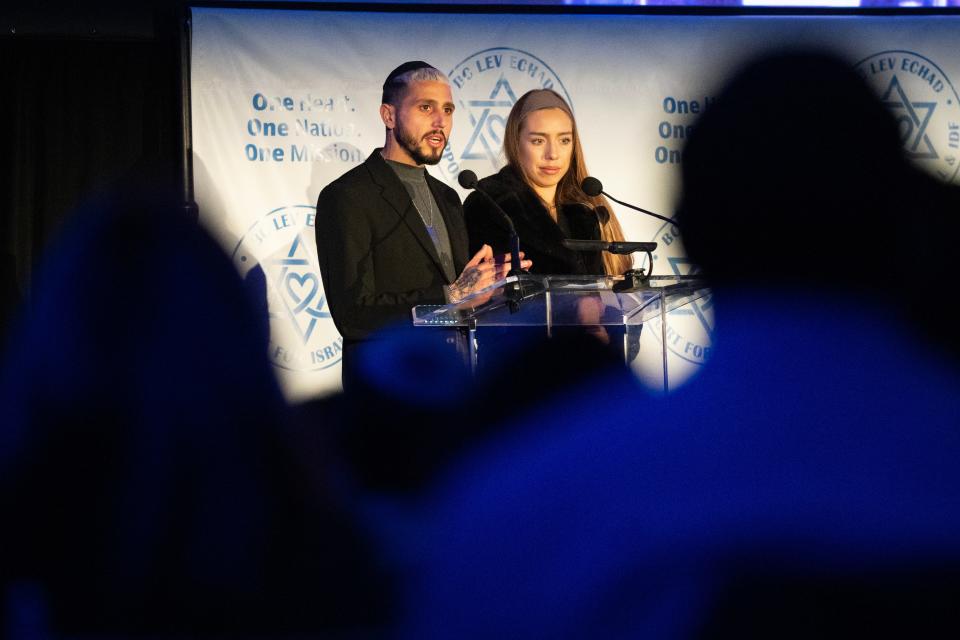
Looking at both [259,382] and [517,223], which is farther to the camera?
[259,382]

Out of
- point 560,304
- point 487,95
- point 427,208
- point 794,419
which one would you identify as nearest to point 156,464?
point 560,304

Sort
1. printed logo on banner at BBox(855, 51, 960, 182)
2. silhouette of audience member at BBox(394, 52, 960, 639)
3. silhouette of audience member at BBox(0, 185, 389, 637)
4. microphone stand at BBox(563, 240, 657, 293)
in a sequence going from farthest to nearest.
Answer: printed logo on banner at BBox(855, 51, 960, 182), microphone stand at BBox(563, 240, 657, 293), silhouette of audience member at BBox(0, 185, 389, 637), silhouette of audience member at BBox(394, 52, 960, 639)

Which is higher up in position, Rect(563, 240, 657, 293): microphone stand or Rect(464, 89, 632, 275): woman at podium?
Rect(464, 89, 632, 275): woman at podium

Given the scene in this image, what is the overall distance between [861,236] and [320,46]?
3.58 m

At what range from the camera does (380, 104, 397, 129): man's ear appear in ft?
13.7

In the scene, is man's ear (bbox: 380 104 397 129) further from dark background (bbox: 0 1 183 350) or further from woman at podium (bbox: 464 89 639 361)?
dark background (bbox: 0 1 183 350)

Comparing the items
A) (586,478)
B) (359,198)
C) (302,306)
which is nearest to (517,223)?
(359,198)

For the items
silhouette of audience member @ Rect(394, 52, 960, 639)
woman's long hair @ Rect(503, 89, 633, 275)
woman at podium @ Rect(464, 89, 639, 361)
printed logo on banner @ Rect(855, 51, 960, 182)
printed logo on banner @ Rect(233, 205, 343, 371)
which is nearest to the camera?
silhouette of audience member @ Rect(394, 52, 960, 639)

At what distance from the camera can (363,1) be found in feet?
14.5

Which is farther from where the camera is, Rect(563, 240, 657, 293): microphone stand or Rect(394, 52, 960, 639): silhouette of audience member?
Rect(563, 240, 657, 293): microphone stand

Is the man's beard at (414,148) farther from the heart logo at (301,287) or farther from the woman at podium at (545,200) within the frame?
the heart logo at (301,287)

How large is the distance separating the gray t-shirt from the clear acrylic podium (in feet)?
2.95

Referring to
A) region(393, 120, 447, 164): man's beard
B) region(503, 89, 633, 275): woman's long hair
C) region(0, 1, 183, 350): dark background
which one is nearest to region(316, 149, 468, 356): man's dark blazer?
region(393, 120, 447, 164): man's beard

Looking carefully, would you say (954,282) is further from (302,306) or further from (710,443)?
(302,306)
